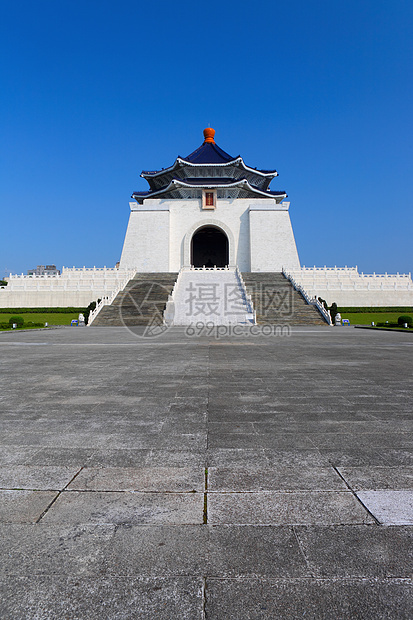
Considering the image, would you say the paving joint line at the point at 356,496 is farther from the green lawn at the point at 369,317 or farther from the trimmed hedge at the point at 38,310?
the trimmed hedge at the point at 38,310

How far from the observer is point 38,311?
95.4ft

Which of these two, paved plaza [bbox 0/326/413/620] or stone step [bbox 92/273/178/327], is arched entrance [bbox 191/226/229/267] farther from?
paved plaza [bbox 0/326/413/620]

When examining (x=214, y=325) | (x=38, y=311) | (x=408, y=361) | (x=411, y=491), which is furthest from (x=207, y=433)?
(x=38, y=311)

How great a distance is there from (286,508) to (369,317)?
90.6ft

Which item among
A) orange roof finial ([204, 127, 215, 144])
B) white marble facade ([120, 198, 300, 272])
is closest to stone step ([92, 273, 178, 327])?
white marble facade ([120, 198, 300, 272])

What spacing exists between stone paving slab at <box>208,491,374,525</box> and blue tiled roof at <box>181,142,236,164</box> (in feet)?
141

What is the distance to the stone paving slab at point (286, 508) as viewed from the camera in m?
1.99

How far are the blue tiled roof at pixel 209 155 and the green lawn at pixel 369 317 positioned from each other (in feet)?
75.2

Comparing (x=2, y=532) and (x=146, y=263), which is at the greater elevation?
(x=146, y=263)

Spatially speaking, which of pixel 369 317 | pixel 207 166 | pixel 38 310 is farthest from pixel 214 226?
pixel 38 310

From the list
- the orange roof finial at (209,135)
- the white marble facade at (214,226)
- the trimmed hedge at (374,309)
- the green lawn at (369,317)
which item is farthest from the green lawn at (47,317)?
the orange roof finial at (209,135)

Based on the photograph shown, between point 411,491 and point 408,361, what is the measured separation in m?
6.20

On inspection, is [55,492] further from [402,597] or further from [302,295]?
[302,295]

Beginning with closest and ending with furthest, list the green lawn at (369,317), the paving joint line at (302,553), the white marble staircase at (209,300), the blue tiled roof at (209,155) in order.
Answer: the paving joint line at (302,553) < the white marble staircase at (209,300) < the green lawn at (369,317) < the blue tiled roof at (209,155)
